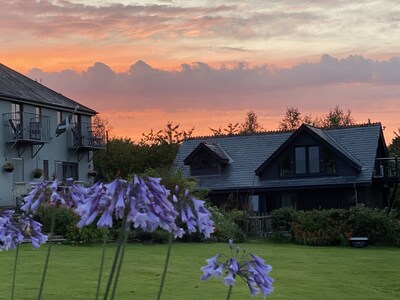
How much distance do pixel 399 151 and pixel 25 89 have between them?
30678 mm

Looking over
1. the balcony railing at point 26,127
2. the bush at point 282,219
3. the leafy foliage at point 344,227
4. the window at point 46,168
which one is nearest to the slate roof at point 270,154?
the window at point 46,168

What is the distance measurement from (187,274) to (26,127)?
89.8 feet

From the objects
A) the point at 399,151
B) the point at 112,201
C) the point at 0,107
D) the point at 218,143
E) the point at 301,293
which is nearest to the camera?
the point at 112,201

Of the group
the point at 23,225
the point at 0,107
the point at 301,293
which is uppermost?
the point at 0,107

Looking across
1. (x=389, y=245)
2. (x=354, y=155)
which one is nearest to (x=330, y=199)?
(x=354, y=155)

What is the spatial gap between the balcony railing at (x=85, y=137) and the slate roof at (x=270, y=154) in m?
5.40

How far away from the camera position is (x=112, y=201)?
13.5 ft

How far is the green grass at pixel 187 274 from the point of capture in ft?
48.1

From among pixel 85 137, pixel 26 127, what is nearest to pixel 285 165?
pixel 85 137

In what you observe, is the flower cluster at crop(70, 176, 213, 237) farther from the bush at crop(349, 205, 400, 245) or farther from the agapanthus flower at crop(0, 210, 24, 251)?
the bush at crop(349, 205, 400, 245)

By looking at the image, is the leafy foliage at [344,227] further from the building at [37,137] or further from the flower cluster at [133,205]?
the flower cluster at [133,205]

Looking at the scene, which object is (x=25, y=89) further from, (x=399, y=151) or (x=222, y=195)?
→ (x=399, y=151)

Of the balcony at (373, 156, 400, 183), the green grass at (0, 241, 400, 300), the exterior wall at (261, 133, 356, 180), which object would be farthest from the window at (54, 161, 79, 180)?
the green grass at (0, 241, 400, 300)

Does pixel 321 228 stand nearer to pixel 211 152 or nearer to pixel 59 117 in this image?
pixel 211 152
